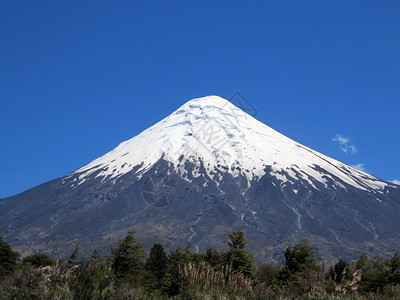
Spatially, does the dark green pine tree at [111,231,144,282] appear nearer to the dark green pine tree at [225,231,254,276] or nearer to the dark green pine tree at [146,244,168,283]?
the dark green pine tree at [225,231,254,276]

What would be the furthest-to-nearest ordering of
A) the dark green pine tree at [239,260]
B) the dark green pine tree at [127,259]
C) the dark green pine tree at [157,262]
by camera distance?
the dark green pine tree at [157,262] → the dark green pine tree at [127,259] → the dark green pine tree at [239,260]

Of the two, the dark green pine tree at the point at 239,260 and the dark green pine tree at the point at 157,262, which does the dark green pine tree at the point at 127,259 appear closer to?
the dark green pine tree at the point at 239,260

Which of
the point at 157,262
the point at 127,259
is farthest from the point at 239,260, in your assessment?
the point at 157,262

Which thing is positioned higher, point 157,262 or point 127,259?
point 127,259

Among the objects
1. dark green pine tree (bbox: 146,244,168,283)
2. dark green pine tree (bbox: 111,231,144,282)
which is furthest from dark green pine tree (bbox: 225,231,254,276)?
dark green pine tree (bbox: 146,244,168,283)

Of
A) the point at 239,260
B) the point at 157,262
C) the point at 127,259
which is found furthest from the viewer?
the point at 157,262

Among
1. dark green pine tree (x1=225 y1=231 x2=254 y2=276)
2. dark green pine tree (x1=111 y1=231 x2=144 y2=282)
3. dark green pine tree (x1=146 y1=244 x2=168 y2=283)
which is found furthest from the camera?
dark green pine tree (x1=146 y1=244 x2=168 y2=283)

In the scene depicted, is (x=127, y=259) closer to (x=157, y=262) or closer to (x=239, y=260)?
(x=239, y=260)

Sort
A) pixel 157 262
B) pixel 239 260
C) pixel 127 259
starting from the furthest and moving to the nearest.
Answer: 1. pixel 157 262
2. pixel 127 259
3. pixel 239 260

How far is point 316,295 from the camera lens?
50.2 ft

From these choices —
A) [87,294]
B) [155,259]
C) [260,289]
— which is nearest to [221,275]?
[260,289]

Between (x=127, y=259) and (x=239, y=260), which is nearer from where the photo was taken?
(x=239, y=260)

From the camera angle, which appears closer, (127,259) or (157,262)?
(127,259)

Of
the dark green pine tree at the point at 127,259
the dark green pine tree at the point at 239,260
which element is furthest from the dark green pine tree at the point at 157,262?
Answer: the dark green pine tree at the point at 239,260
